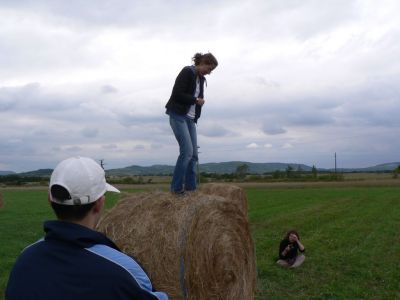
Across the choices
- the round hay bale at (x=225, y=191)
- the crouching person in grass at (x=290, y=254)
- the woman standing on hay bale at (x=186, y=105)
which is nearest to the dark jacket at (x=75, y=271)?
the woman standing on hay bale at (x=186, y=105)

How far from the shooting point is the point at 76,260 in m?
2.37

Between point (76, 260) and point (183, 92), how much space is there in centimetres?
485

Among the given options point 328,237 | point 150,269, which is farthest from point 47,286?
point 328,237

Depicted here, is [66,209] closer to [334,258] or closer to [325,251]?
[334,258]

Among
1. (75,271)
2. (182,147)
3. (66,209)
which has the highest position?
(182,147)

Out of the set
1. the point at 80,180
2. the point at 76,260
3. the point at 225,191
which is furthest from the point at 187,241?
the point at 225,191

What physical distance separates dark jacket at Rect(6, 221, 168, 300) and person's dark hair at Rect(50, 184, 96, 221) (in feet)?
0.25

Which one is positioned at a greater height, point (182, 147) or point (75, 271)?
point (182, 147)

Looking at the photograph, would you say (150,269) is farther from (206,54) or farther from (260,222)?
(260,222)

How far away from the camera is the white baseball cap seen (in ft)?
8.50

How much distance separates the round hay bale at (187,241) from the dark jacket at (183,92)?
1164 millimetres

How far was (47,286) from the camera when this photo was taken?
2369 millimetres

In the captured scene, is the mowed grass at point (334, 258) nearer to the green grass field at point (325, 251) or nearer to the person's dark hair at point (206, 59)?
the green grass field at point (325, 251)

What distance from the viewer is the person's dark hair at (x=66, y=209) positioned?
8.43ft
